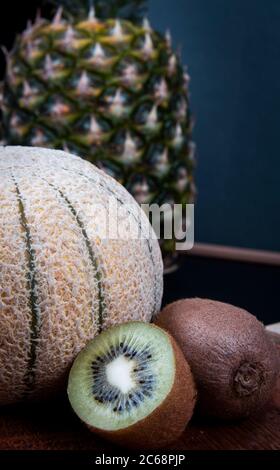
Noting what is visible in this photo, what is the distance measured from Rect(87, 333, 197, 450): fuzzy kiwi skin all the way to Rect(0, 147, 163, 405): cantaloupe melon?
4.4 inches

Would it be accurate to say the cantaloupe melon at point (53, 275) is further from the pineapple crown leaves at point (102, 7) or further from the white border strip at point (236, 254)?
the white border strip at point (236, 254)

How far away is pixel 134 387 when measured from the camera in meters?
0.67

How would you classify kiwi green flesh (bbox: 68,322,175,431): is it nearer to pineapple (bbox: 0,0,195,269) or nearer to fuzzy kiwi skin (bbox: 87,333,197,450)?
fuzzy kiwi skin (bbox: 87,333,197,450)

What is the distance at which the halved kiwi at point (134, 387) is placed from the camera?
A: 633 mm

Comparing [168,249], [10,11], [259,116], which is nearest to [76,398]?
[168,249]

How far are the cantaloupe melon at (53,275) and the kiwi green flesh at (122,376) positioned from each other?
3 cm

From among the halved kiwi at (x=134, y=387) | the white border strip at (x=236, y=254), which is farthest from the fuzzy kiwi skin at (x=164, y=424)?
the white border strip at (x=236, y=254)

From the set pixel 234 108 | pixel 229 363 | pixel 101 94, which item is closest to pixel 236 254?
pixel 234 108

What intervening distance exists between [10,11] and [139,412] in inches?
75.9

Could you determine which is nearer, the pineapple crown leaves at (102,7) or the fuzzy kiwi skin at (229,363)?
the fuzzy kiwi skin at (229,363)

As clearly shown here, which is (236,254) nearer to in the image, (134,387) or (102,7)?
(102,7)

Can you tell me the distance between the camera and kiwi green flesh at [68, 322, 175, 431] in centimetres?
65

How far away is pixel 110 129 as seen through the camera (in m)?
1.53
